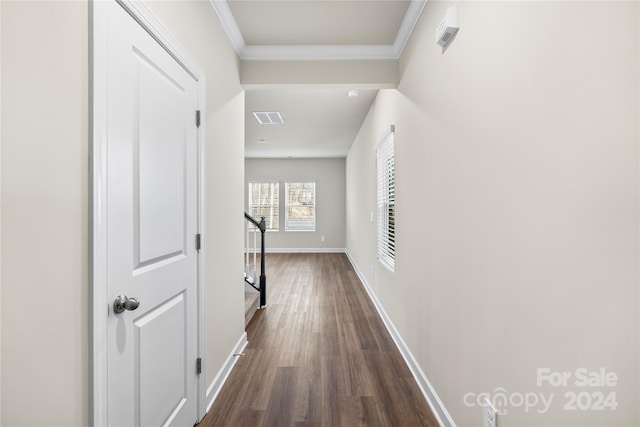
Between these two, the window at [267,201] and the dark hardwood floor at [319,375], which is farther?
the window at [267,201]

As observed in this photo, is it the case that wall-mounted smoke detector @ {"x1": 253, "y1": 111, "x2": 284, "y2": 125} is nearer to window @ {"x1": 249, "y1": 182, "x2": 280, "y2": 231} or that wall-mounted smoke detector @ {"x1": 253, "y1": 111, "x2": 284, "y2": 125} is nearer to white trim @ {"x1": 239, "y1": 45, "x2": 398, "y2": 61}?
white trim @ {"x1": 239, "y1": 45, "x2": 398, "y2": 61}

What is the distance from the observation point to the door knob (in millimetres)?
1097

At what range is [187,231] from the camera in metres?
1.67

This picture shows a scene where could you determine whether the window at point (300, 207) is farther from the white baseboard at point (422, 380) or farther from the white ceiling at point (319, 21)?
the white ceiling at point (319, 21)

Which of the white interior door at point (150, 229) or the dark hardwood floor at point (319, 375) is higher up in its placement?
the white interior door at point (150, 229)

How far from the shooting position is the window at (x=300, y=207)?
911 cm

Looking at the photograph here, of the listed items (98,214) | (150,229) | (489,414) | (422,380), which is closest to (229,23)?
(150,229)

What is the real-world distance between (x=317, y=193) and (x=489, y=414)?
7991 mm

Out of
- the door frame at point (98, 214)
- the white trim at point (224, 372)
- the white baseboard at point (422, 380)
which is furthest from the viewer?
the white trim at point (224, 372)

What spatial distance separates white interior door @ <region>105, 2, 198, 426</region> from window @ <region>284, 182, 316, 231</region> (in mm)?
7337

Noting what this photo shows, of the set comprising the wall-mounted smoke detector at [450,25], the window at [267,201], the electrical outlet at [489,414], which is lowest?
the electrical outlet at [489,414]

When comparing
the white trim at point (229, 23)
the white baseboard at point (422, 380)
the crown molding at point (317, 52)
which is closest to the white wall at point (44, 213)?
the white trim at point (229, 23)

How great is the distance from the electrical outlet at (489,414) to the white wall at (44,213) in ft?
4.87

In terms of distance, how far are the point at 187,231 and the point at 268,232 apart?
743 cm
